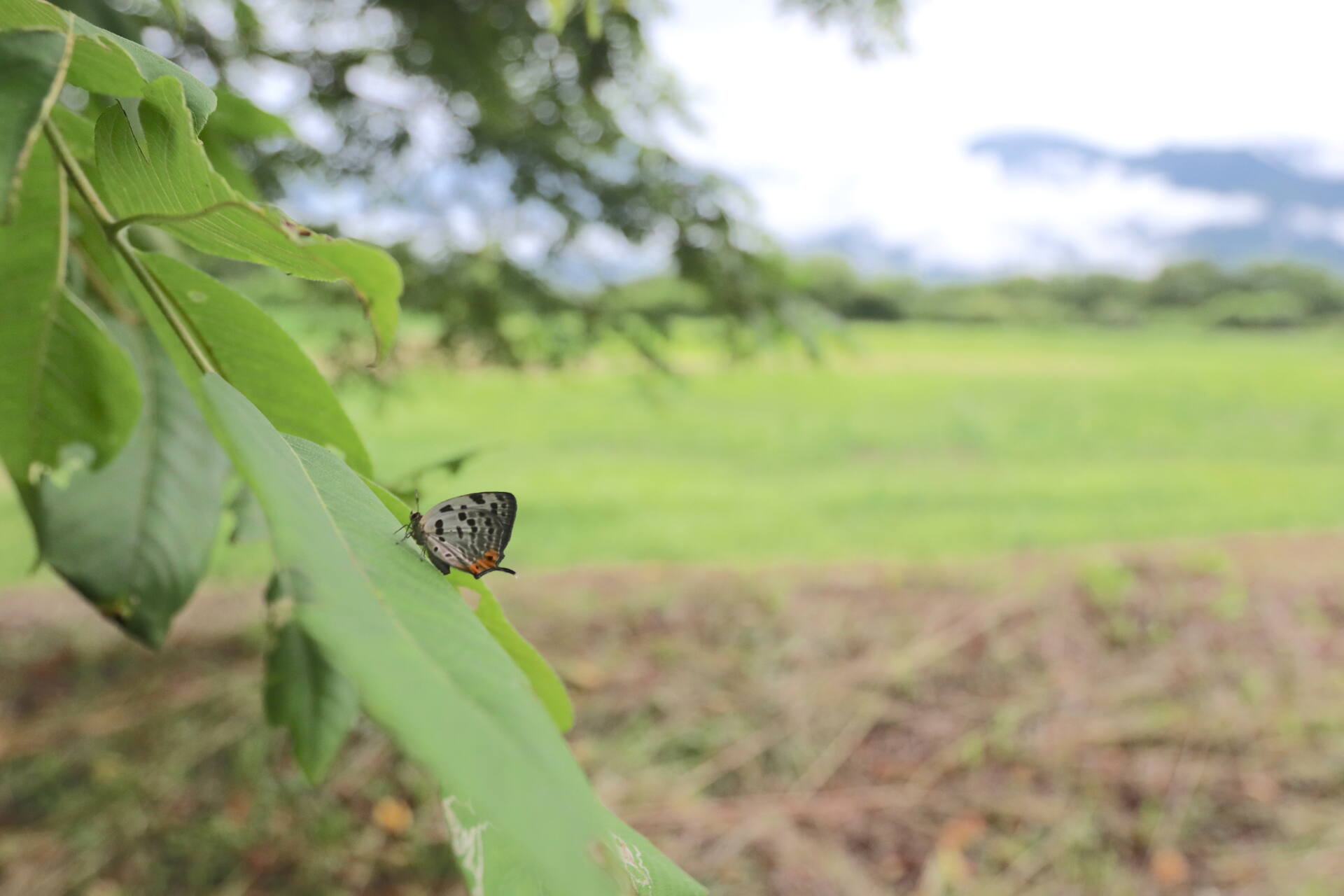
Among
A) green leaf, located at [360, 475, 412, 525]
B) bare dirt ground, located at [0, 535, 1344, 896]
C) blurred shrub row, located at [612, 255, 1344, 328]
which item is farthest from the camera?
blurred shrub row, located at [612, 255, 1344, 328]

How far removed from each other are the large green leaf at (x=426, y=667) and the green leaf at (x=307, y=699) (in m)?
0.25

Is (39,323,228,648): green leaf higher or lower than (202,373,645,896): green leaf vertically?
lower

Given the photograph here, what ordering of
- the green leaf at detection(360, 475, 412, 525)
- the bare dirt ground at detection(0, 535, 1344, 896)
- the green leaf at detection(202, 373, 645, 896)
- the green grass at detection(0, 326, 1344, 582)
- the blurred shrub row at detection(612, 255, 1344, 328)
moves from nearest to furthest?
the green leaf at detection(202, 373, 645, 896) → the green leaf at detection(360, 475, 412, 525) → the bare dirt ground at detection(0, 535, 1344, 896) → the green grass at detection(0, 326, 1344, 582) → the blurred shrub row at detection(612, 255, 1344, 328)

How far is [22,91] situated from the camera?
0.20 meters

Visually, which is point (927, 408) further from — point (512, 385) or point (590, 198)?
point (590, 198)

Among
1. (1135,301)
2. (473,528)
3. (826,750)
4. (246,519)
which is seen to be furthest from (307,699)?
(1135,301)

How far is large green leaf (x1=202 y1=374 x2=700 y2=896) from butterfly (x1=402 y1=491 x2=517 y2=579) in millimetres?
71

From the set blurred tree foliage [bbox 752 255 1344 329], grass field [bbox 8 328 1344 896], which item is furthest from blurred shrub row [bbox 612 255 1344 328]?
grass field [bbox 8 328 1344 896]

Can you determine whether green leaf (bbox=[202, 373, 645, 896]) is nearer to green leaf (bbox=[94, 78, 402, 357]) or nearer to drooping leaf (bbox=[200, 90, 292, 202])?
green leaf (bbox=[94, 78, 402, 357])

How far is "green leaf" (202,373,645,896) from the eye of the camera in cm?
15

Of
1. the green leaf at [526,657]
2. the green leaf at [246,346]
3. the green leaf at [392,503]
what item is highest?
the green leaf at [246,346]

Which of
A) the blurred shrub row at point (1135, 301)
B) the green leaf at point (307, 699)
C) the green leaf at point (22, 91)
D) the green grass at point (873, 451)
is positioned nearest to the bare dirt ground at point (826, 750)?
the green grass at point (873, 451)

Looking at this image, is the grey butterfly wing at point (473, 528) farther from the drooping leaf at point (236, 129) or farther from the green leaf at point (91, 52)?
the drooping leaf at point (236, 129)

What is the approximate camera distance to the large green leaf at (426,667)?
149 mm
